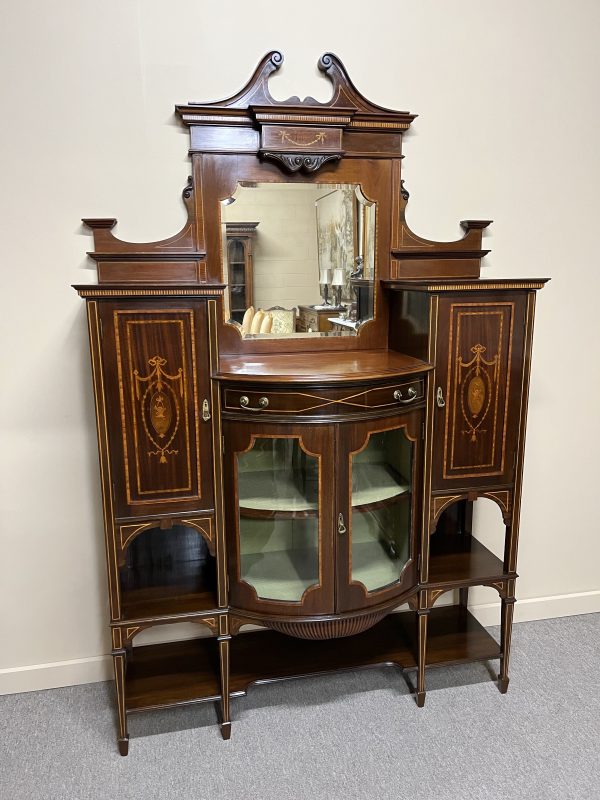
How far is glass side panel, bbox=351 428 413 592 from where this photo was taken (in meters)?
1.87

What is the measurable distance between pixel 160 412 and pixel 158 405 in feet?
0.06

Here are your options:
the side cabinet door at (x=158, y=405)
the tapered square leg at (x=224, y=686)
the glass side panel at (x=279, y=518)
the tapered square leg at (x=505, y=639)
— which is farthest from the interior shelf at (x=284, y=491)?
the tapered square leg at (x=505, y=639)

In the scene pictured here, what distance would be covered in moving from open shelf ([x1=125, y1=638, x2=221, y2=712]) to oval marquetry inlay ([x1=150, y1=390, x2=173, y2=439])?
0.84 m

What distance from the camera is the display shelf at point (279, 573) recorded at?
6.16ft

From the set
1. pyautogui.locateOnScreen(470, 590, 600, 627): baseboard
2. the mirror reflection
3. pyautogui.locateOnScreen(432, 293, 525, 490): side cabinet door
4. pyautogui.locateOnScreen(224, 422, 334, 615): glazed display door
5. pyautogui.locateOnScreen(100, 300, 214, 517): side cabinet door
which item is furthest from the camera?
pyautogui.locateOnScreen(470, 590, 600, 627): baseboard

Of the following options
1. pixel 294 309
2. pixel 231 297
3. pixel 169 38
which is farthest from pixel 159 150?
pixel 294 309

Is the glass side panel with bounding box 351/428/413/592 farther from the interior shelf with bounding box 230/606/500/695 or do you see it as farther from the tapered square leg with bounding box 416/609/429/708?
the interior shelf with bounding box 230/606/500/695

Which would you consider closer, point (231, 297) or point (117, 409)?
point (117, 409)

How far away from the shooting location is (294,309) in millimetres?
2068

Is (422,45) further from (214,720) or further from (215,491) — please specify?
(214,720)

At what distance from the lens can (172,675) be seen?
2082mm

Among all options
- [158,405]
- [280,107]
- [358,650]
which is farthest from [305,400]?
[358,650]

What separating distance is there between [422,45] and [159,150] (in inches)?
35.5

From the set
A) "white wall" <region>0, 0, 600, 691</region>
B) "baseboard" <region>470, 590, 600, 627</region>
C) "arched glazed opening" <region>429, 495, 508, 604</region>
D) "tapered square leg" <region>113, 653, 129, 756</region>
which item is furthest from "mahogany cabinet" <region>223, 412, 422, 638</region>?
"baseboard" <region>470, 590, 600, 627</region>
